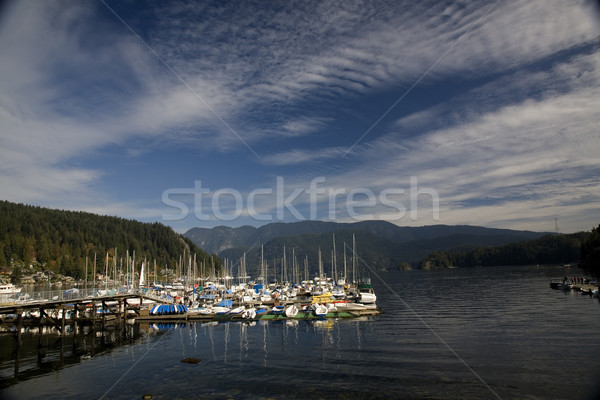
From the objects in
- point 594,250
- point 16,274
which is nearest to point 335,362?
point 594,250

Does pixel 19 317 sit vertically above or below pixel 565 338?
above

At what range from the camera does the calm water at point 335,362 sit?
2452 centimetres

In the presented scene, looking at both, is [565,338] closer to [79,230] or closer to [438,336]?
[438,336]

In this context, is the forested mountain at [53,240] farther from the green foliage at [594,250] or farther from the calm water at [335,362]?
the green foliage at [594,250]

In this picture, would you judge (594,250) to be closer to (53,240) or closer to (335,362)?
(335,362)

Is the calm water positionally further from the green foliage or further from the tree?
the tree

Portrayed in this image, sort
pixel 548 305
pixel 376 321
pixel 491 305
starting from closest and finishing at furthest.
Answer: pixel 376 321, pixel 548 305, pixel 491 305

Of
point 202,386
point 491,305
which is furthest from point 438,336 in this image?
point 491,305

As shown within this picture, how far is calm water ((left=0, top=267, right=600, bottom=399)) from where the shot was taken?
24516 millimetres

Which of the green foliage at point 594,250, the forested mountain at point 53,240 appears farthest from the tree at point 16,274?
the green foliage at point 594,250

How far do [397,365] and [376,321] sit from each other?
83.7ft

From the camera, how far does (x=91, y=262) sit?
159125 millimetres

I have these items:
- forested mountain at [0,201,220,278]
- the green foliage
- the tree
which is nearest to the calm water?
the green foliage

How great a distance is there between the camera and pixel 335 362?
3158 centimetres
